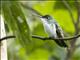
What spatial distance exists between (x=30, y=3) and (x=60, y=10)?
0.41m

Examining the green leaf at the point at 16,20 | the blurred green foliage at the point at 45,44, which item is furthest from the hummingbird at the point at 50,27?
the blurred green foliage at the point at 45,44

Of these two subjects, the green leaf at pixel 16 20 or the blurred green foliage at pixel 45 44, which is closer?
the green leaf at pixel 16 20

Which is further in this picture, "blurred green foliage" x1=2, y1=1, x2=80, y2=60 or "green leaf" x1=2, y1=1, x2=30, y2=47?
"blurred green foliage" x1=2, y1=1, x2=80, y2=60

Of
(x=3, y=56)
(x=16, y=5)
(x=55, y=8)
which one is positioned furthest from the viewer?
(x=55, y=8)

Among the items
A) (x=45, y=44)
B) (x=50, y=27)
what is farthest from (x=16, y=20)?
(x=45, y=44)

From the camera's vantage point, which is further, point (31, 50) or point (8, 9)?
point (31, 50)

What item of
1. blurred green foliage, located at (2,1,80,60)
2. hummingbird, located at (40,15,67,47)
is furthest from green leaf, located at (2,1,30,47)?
blurred green foliage, located at (2,1,80,60)

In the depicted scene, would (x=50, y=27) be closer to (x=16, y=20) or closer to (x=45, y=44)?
(x=16, y=20)

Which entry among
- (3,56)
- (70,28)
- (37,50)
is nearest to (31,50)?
(37,50)

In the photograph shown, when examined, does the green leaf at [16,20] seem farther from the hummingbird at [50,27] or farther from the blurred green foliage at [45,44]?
the blurred green foliage at [45,44]

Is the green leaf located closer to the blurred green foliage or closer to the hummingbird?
the hummingbird

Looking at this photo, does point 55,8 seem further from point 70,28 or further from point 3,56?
point 3,56

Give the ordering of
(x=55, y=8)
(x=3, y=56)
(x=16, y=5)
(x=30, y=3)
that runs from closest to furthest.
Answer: (x=16, y=5) < (x=3, y=56) < (x=55, y=8) < (x=30, y=3)

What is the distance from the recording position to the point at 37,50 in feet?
9.43
